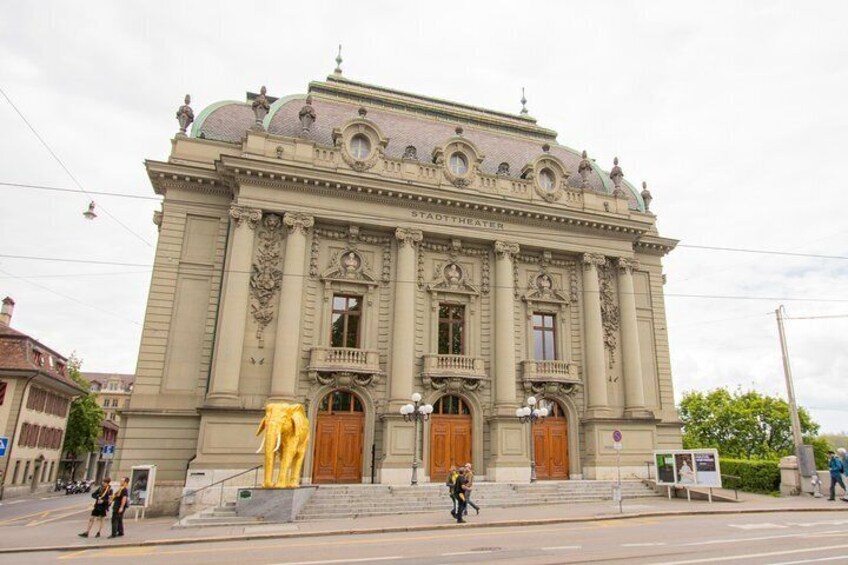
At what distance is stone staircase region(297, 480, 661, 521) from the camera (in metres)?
19.6

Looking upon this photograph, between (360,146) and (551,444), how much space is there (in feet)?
56.2

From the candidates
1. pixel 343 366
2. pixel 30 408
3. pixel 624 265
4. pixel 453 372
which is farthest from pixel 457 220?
pixel 30 408

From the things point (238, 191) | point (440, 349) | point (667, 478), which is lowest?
point (667, 478)

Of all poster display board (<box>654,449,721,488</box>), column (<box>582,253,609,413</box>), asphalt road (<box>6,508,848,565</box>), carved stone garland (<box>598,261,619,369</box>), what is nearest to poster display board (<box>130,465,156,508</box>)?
asphalt road (<box>6,508,848,565</box>)

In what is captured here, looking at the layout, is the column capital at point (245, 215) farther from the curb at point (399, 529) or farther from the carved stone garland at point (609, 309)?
the carved stone garland at point (609, 309)

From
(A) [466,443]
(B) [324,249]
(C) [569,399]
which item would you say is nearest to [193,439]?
(B) [324,249]

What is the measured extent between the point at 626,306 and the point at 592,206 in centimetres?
566

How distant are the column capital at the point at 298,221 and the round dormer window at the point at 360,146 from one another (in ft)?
13.6

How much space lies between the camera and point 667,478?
2348 centimetres

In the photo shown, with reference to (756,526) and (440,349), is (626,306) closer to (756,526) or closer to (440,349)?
(440,349)

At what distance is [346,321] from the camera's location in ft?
86.3

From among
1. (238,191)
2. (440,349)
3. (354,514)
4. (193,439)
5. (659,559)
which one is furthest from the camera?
(440,349)

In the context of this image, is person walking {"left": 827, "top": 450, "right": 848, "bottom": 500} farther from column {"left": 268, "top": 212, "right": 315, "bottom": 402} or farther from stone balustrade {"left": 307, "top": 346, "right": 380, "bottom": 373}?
column {"left": 268, "top": 212, "right": 315, "bottom": 402}

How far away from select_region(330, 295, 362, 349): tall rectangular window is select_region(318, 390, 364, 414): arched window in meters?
2.19
